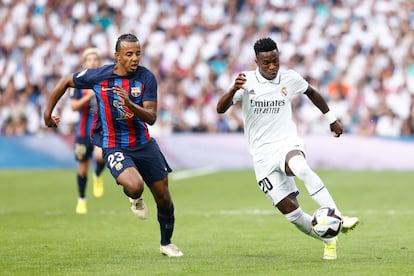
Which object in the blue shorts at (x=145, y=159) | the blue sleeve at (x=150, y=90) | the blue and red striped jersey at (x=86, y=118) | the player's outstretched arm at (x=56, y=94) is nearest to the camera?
the blue sleeve at (x=150, y=90)

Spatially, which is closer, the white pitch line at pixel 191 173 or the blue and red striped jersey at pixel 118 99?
the blue and red striped jersey at pixel 118 99

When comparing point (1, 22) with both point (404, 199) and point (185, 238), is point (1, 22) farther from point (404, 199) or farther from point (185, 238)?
point (185, 238)

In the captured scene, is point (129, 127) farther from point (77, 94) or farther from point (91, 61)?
point (77, 94)

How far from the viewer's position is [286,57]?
3086cm

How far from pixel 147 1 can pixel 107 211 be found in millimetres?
17245

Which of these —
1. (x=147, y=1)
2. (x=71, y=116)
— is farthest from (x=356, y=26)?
(x=71, y=116)

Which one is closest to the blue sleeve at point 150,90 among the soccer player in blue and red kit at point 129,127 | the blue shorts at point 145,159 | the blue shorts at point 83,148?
the soccer player in blue and red kit at point 129,127

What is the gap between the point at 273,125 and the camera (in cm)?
1113

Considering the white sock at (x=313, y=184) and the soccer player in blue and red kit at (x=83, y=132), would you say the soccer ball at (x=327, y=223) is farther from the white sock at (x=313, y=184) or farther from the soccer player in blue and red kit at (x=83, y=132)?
the soccer player in blue and red kit at (x=83, y=132)

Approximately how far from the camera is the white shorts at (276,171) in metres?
11.0

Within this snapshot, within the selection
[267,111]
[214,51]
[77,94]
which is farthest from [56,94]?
[214,51]

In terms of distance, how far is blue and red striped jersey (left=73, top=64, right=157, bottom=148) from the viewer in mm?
10914

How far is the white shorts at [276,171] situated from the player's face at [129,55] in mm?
1728

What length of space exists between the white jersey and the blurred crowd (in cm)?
1733
